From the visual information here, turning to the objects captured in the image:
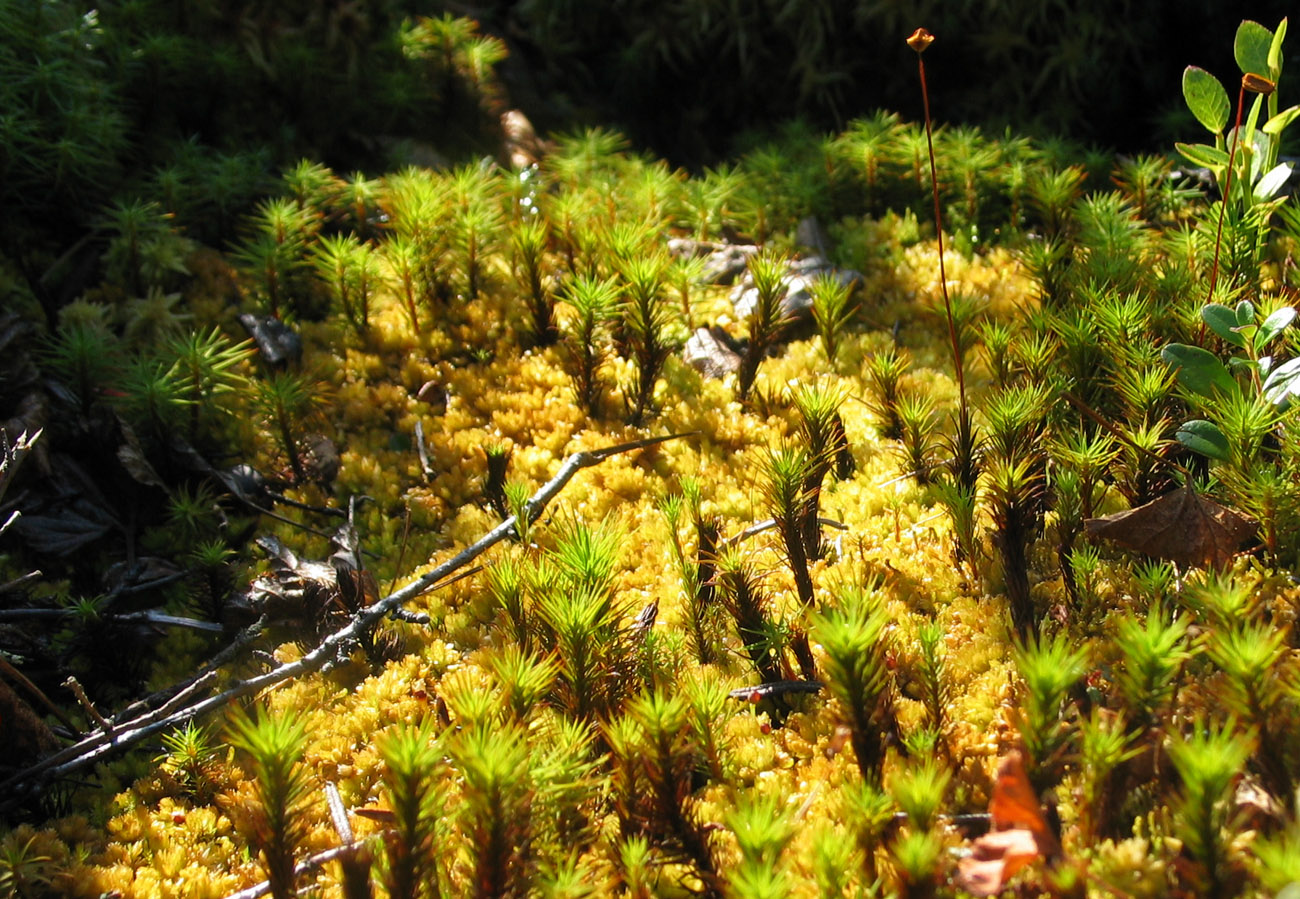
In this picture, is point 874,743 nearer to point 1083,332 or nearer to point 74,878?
point 1083,332

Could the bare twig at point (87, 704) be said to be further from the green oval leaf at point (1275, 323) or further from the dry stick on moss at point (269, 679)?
the green oval leaf at point (1275, 323)

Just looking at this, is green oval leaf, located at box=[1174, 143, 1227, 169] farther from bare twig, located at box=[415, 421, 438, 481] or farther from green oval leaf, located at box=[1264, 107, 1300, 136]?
bare twig, located at box=[415, 421, 438, 481]

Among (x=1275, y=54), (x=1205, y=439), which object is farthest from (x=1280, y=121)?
(x=1205, y=439)

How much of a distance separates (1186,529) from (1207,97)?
131 centimetres

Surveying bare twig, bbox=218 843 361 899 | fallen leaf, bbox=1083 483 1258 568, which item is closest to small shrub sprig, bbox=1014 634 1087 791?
fallen leaf, bbox=1083 483 1258 568

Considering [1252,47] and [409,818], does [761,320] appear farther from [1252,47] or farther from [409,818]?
[409,818]

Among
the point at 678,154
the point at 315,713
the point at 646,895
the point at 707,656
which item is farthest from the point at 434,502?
the point at 678,154

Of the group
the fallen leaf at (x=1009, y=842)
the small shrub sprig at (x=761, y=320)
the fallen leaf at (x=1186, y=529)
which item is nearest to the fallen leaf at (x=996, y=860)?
the fallen leaf at (x=1009, y=842)

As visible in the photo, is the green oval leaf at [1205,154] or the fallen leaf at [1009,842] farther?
the green oval leaf at [1205,154]

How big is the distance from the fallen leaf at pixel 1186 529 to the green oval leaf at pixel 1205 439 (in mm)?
116

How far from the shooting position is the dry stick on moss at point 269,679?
253 cm

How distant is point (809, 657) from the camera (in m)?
2.69

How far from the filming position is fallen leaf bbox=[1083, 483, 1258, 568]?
257 cm

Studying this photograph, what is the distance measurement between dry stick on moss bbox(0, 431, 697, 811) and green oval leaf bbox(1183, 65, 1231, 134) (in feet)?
6.87
